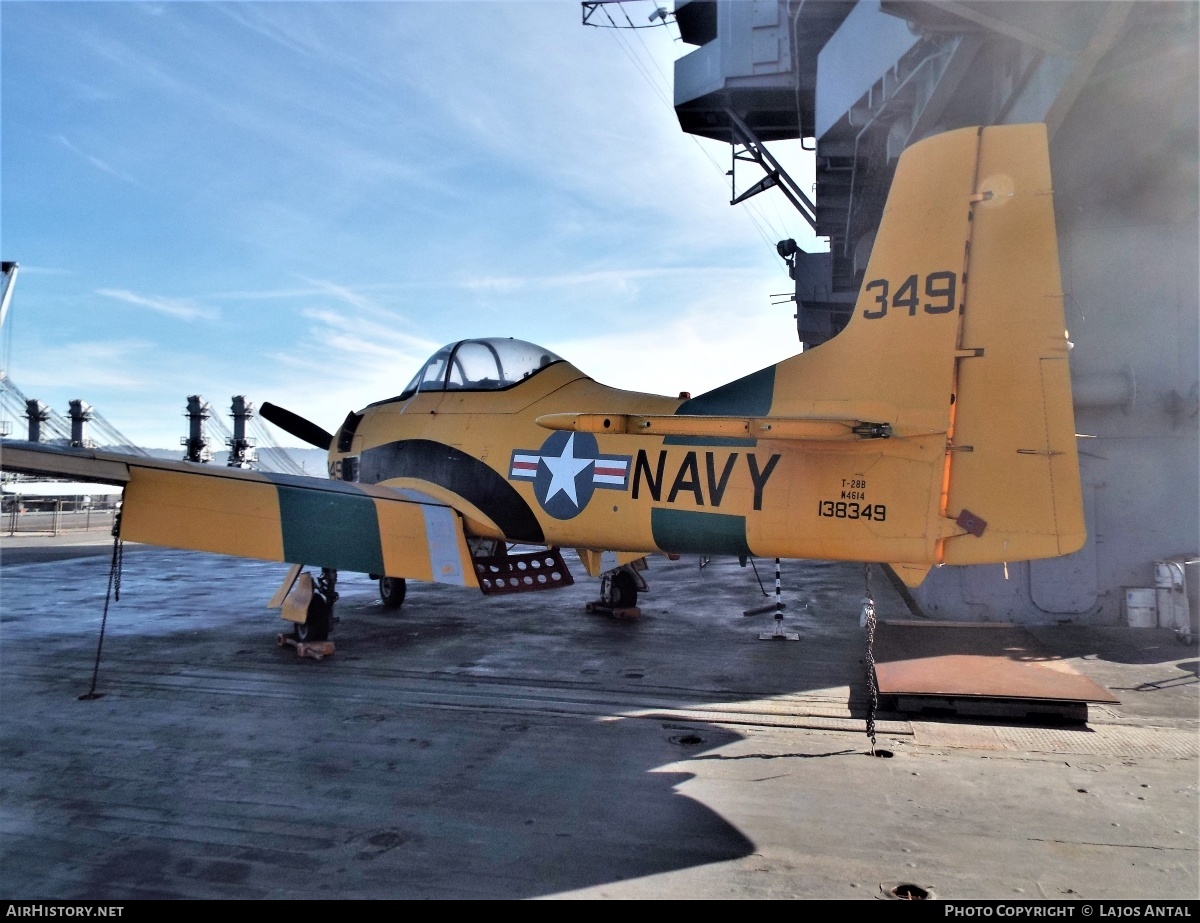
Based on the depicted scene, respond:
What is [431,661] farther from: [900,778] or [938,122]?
[938,122]

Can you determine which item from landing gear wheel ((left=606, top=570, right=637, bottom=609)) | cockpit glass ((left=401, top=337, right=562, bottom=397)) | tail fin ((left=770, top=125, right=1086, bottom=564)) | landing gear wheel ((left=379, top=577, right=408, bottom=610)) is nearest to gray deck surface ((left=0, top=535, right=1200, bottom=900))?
landing gear wheel ((left=606, top=570, right=637, bottom=609))

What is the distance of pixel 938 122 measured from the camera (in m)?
10.3

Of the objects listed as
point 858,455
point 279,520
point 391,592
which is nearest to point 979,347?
point 858,455

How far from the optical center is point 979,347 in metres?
4.86

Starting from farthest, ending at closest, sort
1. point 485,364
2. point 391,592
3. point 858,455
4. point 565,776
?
point 391,592, point 485,364, point 858,455, point 565,776

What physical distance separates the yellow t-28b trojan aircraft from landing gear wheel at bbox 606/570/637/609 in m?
3.43

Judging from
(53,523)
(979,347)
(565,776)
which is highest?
(979,347)

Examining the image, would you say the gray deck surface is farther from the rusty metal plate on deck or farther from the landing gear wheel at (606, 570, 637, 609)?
the landing gear wheel at (606, 570, 637, 609)

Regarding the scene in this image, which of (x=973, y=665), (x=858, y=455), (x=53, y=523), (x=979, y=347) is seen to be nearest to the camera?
(x=979, y=347)

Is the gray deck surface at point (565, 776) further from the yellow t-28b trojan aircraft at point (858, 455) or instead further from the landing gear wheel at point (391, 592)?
the landing gear wheel at point (391, 592)

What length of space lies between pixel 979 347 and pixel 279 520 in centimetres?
608

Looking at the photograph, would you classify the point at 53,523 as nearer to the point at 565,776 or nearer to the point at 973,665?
the point at 565,776

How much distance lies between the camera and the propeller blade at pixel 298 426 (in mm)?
10357

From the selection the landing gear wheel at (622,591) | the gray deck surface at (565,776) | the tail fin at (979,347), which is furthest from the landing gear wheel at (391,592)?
the tail fin at (979,347)
